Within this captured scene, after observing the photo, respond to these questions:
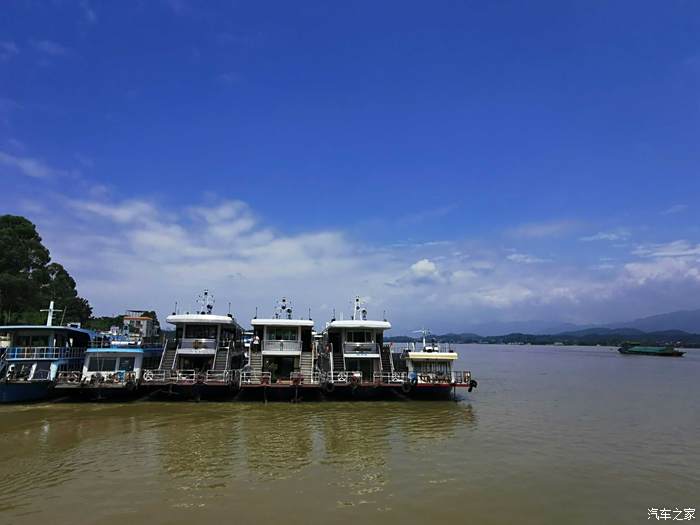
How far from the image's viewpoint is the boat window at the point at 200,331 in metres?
35.1

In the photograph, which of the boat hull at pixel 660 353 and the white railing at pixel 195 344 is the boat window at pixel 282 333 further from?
the boat hull at pixel 660 353

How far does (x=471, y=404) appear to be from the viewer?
34312 mm

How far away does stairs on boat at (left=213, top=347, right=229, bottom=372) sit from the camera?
34344 mm

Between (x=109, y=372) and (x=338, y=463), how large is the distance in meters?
21.1

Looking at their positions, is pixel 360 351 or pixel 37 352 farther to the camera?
pixel 360 351

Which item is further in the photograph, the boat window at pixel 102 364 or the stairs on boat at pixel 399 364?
the stairs on boat at pixel 399 364

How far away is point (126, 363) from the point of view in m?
33.9

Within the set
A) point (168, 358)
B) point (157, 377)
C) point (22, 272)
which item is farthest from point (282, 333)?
point (22, 272)

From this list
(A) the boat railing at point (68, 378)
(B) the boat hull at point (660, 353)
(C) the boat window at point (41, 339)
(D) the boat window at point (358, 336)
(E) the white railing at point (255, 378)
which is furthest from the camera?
(B) the boat hull at point (660, 353)

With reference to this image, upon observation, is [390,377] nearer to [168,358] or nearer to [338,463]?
[338,463]

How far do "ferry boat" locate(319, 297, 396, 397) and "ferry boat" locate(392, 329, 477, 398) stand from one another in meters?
1.26

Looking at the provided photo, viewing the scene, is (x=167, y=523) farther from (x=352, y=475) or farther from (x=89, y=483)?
(x=352, y=475)

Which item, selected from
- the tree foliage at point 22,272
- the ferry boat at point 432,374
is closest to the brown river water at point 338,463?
the ferry boat at point 432,374

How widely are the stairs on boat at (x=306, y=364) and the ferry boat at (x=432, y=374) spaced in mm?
6772
